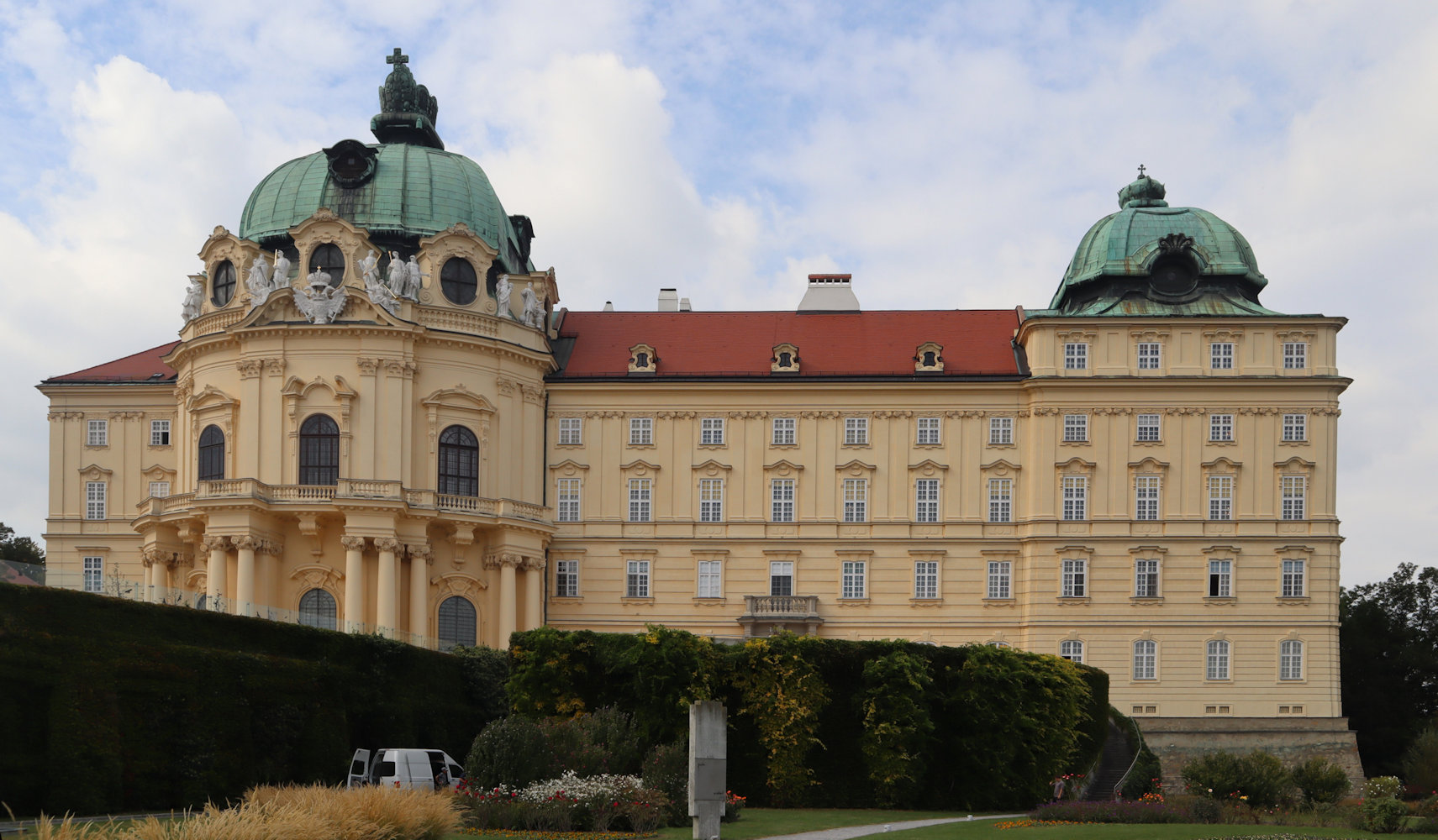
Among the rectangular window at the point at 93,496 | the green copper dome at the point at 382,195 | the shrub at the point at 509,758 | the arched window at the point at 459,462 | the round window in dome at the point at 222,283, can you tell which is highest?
the green copper dome at the point at 382,195

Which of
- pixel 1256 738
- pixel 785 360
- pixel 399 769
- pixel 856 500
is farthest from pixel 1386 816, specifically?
pixel 785 360

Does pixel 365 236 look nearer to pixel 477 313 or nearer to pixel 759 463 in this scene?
pixel 477 313

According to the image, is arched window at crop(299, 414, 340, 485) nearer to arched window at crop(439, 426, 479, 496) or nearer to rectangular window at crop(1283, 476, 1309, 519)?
arched window at crop(439, 426, 479, 496)

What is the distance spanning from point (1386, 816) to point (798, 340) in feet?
132

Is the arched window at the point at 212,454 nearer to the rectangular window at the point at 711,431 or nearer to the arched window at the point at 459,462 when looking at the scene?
the arched window at the point at 459,462

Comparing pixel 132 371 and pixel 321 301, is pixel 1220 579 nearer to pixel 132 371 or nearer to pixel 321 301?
pixel 321 301

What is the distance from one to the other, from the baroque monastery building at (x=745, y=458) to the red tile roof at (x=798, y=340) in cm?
23

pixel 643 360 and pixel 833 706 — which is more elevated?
pixel 643 360

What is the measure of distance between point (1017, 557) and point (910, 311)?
12.3 m

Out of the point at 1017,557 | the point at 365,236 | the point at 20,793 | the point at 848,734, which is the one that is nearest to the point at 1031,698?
the point at 848,734

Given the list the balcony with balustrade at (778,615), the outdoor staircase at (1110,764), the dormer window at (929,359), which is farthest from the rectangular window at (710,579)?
the outdoor staircase at (1110,764)

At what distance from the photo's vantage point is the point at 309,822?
2366 cm

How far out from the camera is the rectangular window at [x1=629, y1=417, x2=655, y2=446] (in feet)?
230

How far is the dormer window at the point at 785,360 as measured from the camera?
7025 cm
